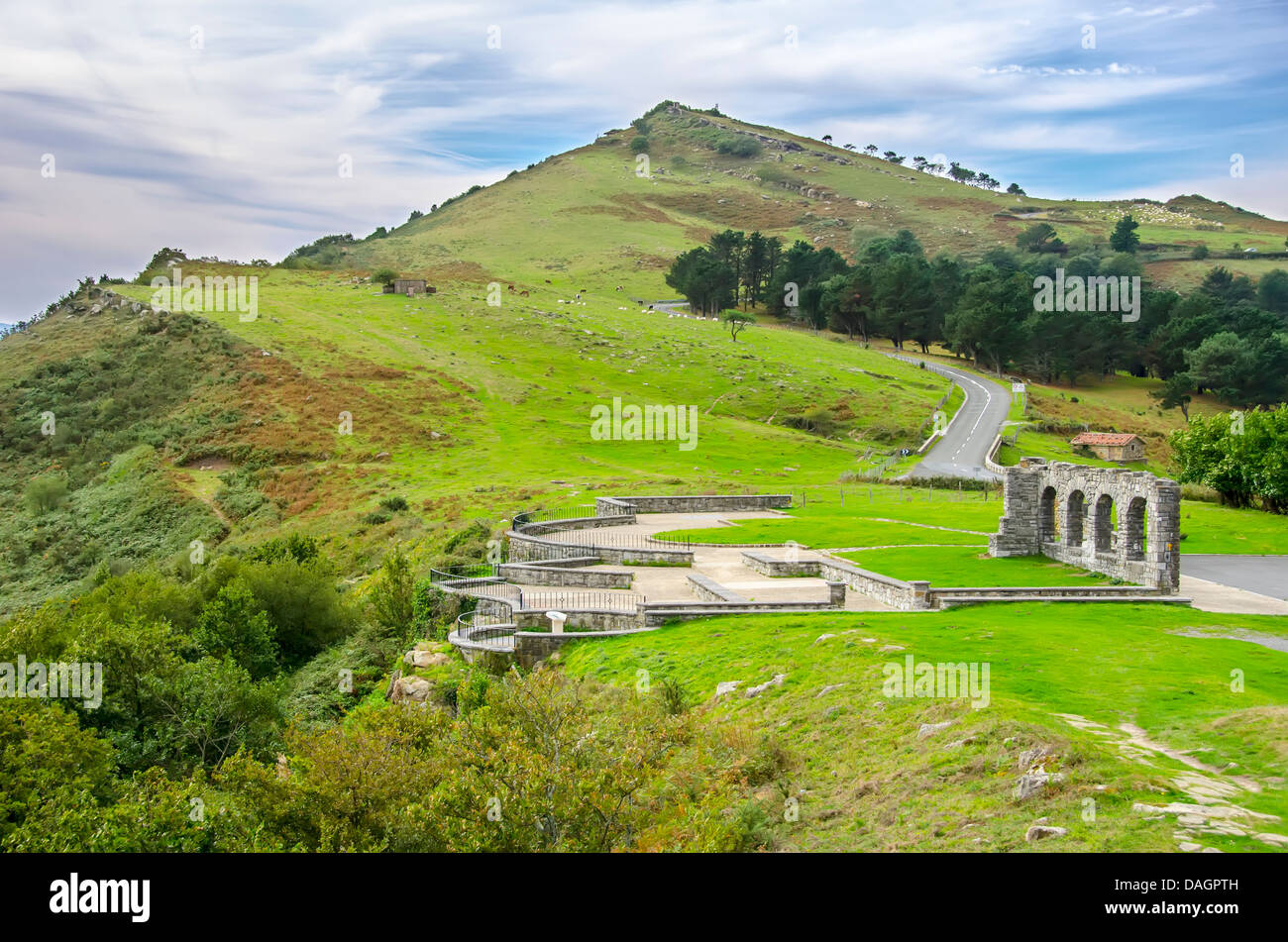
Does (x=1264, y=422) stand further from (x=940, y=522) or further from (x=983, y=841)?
(x=983, y=841)

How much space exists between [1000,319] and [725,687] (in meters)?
98.8

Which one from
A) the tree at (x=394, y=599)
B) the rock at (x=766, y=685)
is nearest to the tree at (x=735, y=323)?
the tree at (x=394, y=599)

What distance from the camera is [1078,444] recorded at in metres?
78.1

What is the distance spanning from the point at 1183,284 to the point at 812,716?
673ft

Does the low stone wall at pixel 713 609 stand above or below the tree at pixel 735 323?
below

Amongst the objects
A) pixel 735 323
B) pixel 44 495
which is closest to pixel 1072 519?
pixel 44 495

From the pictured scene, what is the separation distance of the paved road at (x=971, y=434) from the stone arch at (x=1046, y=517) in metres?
27.9

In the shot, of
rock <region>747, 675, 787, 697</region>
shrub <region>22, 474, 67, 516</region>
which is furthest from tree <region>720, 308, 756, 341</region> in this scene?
rock <region>747, 675, 787, 697</region>

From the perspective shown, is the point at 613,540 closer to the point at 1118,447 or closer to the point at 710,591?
the point at 710,591

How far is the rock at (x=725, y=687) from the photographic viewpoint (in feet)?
74.6

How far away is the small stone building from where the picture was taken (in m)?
74.9

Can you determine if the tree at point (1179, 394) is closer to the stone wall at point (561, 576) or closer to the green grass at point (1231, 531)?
the green grass at point (1231, 531)

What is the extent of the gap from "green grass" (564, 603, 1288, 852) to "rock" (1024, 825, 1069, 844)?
0.31ft

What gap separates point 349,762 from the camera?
16297mm
